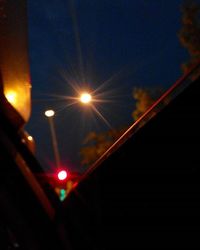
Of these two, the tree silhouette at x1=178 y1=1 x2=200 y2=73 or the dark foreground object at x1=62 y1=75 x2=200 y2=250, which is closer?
the dark foreground object at x1=62 y1=75 x2=200 y2=250

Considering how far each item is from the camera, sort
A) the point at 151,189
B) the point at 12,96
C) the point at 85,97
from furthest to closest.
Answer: the point at 85,97 → the point at 12,96 → the point at 151,189

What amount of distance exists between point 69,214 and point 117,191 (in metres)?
0.78

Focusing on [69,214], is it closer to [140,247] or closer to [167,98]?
[140,247]

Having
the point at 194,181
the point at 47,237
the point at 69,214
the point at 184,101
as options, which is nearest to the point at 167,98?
the point at 184,101

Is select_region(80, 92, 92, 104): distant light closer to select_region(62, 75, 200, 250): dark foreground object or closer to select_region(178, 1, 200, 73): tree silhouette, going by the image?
select_region(178, 1, 200, 73): tree silhouette

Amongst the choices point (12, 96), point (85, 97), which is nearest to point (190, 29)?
point (85, 97)

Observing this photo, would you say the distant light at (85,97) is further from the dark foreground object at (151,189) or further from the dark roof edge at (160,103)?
the dark roof edge at (160,103)

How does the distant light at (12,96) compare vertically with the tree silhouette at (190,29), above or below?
below

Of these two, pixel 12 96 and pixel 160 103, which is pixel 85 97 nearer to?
pixel 12 96

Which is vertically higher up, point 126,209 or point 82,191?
point 82,191

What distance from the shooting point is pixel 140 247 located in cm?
394

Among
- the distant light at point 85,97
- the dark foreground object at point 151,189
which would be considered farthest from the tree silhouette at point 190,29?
the dark foreground object at point 151,189

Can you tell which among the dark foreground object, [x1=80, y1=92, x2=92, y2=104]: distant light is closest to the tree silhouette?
[x1=80, y1=92, x2=92, y2=104]: distant light

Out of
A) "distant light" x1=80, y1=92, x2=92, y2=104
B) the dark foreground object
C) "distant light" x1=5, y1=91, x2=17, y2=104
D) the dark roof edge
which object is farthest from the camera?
"distant light" x1=80, y1=92, x2=92, y2=104
